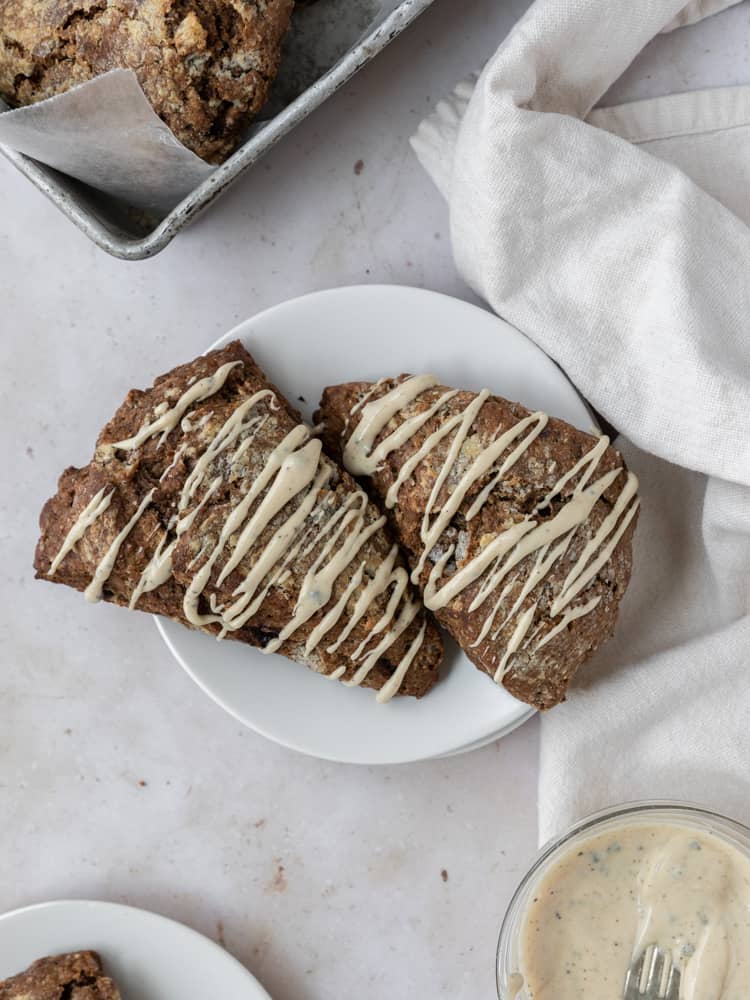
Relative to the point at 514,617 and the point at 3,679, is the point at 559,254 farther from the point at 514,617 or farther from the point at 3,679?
the point at 3,679

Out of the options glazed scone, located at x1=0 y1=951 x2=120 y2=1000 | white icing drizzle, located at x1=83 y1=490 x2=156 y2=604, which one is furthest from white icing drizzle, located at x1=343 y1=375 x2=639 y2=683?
glazed scone, located at x1=0 y1=951 x2=120 y2=1000

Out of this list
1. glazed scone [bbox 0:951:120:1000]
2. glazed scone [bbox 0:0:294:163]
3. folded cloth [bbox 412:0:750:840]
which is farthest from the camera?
glazed scone [bbox 0:951:120:1000]

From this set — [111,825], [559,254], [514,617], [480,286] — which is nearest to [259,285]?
[480,286]

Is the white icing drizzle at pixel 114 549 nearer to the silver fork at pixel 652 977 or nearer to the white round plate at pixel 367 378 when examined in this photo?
the white round plate at pixel 367 378

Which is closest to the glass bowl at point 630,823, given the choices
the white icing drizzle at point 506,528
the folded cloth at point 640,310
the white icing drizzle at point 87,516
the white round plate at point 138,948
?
the folded cloth at point 640,310

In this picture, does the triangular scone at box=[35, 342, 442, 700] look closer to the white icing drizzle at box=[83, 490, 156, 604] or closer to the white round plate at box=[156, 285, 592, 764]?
the white icing drizzle at box=[83, 490, 156, 604]

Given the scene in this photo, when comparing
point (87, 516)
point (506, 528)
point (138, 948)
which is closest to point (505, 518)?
point (506, 528)
